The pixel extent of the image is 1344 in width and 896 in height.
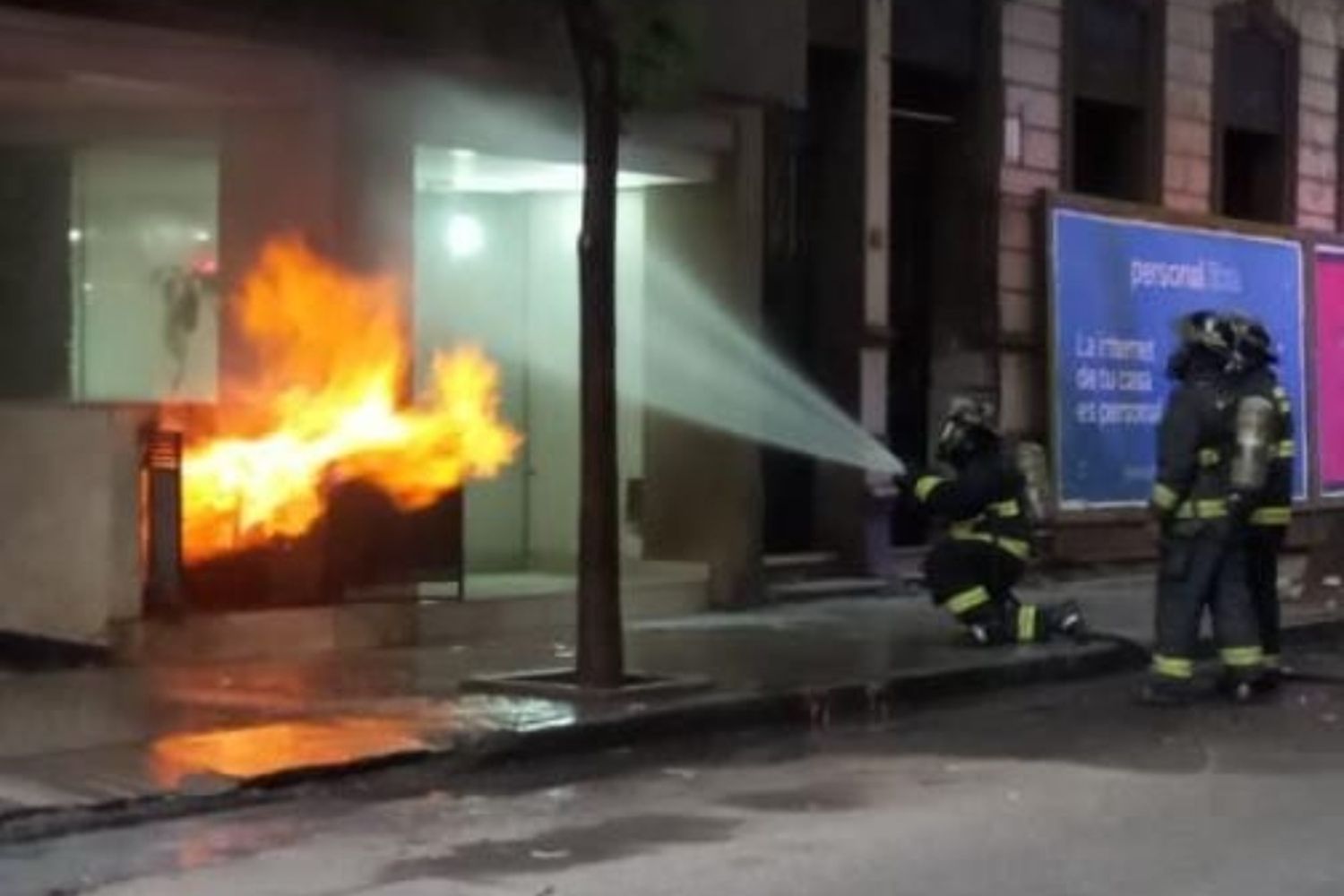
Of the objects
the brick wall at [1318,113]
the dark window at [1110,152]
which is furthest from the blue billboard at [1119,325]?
the brick wall at [1318,113]

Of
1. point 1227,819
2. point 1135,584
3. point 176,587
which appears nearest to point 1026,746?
point 1227,819

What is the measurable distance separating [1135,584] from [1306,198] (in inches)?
219

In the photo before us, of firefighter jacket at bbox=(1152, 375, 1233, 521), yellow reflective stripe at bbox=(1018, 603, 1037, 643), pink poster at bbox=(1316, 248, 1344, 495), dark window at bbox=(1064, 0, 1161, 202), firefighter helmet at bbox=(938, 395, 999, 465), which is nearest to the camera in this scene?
firefighter jacket at bbox=(1152, 375, 1233, 521)

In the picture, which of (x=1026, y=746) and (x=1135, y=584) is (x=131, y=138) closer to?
(x=1026, y=746)

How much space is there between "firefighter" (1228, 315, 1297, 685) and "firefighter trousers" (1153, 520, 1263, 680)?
19cm

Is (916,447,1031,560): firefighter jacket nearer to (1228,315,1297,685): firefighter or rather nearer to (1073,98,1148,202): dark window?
(1228,315,1297,685): firefighter

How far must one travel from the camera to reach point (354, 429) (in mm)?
12875

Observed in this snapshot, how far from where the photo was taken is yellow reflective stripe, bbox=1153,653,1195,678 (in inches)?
467

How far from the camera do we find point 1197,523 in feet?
39.0

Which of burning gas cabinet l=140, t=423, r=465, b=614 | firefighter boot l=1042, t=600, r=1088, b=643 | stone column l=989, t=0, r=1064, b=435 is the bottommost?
firefighter boot l=1042, t=600, r=1088, b=643

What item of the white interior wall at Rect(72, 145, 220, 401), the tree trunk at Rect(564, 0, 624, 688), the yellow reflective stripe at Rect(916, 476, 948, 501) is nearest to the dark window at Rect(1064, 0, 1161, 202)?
the yellow reflective stripe at Rect(916, 476, 948, 501)

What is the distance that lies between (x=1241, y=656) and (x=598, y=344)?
3.88 m

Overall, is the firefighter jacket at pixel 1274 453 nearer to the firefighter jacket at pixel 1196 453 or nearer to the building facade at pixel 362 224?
the firefighter jacket at pixel 1196 453

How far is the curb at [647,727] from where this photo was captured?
839 centimetres
